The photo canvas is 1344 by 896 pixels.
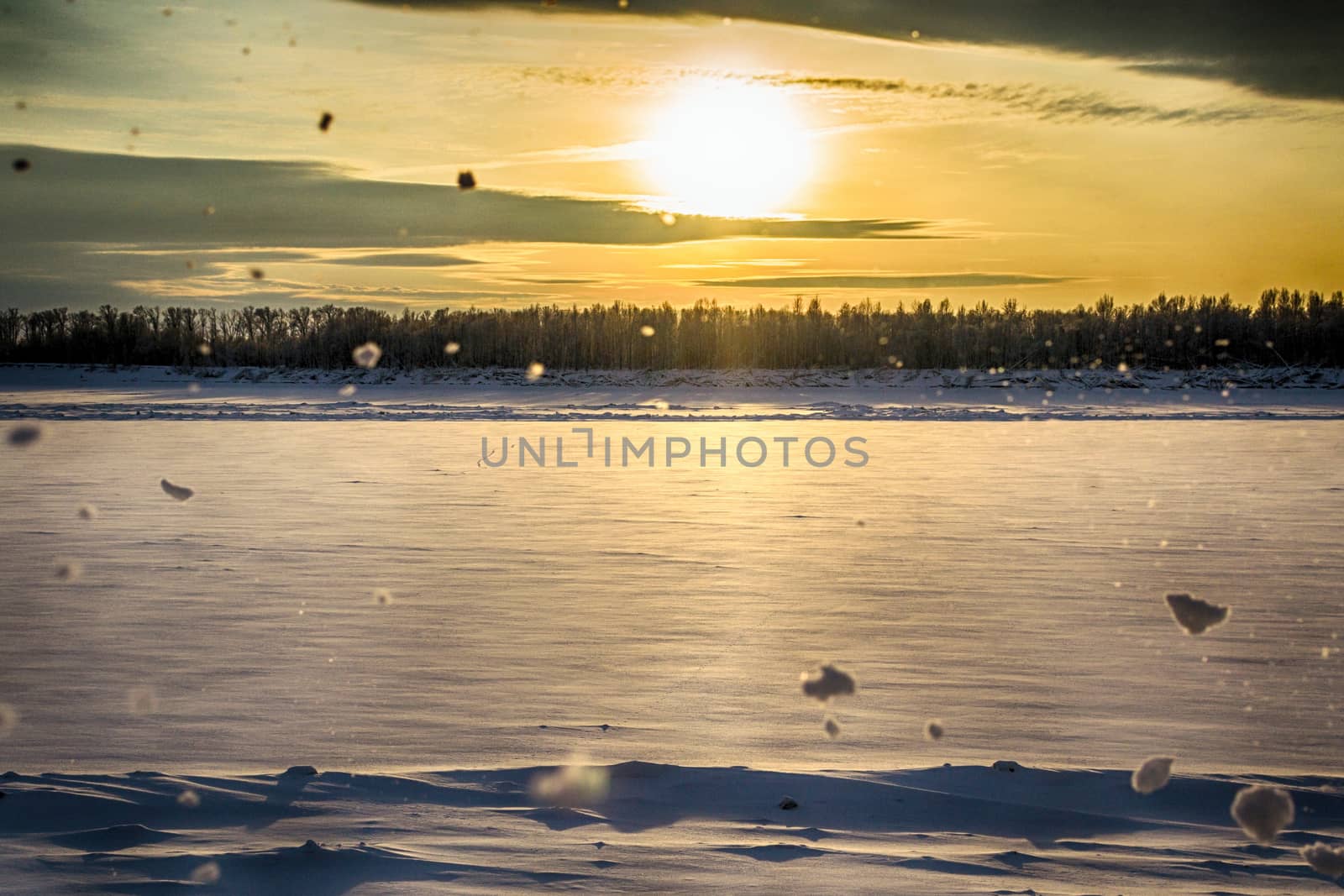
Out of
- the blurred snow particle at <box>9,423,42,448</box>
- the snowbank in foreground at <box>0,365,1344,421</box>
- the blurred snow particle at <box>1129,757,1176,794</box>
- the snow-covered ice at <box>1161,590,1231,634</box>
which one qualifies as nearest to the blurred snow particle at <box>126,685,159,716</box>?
the blurred snow particle at <box>1129,757,1176,794</box>

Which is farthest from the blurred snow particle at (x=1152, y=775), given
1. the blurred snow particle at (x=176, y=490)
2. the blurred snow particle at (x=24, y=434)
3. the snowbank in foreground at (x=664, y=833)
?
the blurred snow particle at (x=24, y=434)

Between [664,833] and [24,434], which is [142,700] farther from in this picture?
[24,434]

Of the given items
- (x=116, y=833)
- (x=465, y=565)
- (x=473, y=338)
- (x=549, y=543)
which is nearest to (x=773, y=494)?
(x=549, y=543)

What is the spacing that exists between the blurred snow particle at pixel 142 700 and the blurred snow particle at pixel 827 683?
243cm

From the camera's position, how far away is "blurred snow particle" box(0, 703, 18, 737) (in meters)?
4.06

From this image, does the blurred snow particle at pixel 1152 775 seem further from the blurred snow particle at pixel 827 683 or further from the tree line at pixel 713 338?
the tree line at pixel 713 338

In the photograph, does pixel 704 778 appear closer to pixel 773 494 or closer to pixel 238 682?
pixel 238 682

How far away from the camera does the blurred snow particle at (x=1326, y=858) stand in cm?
304

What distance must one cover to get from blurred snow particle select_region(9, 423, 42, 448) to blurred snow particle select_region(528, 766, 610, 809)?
13.0 meters

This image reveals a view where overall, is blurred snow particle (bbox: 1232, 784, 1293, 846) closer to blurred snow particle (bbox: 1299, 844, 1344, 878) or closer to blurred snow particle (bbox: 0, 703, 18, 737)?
blurred snow particle (bbox: 1299, 844, 1344, 878)

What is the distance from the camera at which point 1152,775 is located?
367 cm

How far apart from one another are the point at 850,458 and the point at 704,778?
983 centimetres

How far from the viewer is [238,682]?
4613mm

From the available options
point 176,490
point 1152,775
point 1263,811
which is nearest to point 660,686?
point 1152,775
